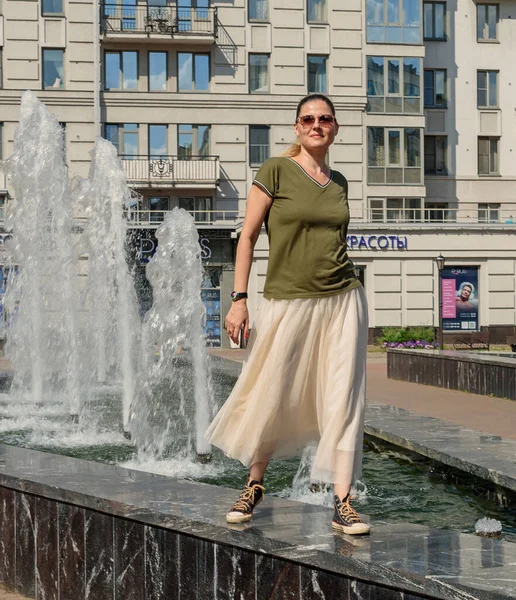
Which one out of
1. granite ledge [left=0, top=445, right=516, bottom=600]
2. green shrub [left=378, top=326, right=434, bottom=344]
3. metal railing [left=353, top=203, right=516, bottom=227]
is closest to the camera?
granite ledge [left=0, top=445, right=516, bottom=600]

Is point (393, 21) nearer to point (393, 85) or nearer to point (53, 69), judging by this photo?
point (393, 85)

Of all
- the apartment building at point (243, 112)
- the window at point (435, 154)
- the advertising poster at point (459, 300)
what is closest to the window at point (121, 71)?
the apartment building at point (243, 112)

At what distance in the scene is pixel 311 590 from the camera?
3691mm

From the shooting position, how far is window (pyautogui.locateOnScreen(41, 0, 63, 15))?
3762 cm

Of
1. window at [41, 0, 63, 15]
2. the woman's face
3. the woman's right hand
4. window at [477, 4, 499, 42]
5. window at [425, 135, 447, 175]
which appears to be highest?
window at [477, 4, 499, 42]

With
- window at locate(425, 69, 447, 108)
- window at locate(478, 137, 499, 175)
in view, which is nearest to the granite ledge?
window at locate(425, 69, 447, 108)

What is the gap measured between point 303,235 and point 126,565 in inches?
64.0

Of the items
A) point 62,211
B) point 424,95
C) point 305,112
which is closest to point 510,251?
point 424,95

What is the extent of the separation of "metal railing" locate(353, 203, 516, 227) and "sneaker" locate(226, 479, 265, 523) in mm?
33809

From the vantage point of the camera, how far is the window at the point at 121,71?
37.9 m

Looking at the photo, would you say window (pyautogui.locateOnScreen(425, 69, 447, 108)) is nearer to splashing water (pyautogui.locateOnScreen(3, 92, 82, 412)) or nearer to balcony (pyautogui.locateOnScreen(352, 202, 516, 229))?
balcony (pyautogui.locateOnScreen(352, 202, 516, 229))

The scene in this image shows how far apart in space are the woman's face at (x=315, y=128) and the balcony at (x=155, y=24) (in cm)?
3352

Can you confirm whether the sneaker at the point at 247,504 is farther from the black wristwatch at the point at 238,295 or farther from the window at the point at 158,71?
the window at the point at 158,71

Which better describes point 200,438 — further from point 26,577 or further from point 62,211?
point 62,211
